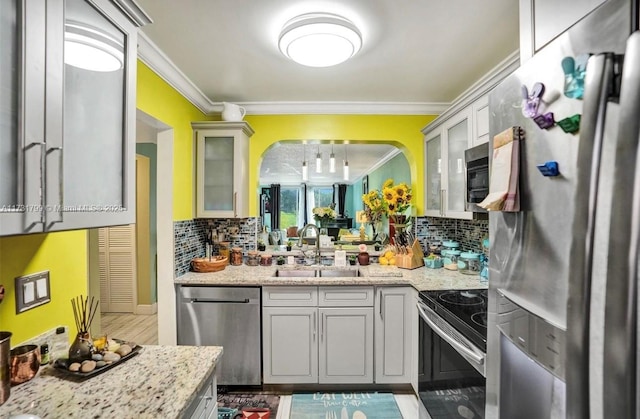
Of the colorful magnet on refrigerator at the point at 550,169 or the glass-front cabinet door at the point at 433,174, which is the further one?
the glass-front cabinet door at the point at 433,174

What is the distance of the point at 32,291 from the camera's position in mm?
1156

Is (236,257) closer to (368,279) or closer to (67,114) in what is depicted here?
(368,279)

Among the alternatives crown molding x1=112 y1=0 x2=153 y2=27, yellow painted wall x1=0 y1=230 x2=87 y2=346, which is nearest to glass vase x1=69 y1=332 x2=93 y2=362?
yellow painted wall x1=0 y1=230 x2=87 y2=346

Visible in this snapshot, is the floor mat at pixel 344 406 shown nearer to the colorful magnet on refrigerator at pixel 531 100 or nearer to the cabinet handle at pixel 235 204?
the cabinet handle at pixel 235 204

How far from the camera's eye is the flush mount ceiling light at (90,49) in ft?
2.89

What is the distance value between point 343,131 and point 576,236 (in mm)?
2739

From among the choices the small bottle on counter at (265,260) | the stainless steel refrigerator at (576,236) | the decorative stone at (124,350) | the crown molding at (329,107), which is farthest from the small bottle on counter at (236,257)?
the stainless steel refrigerator at (576,236)

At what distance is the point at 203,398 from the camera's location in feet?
3.81

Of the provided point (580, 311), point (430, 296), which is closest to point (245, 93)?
point (430, 296)

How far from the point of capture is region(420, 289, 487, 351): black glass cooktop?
1.32 meters

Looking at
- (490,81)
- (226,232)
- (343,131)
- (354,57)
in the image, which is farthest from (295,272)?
(490,81)

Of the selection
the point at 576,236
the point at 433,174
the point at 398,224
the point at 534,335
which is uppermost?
the point at 433,174

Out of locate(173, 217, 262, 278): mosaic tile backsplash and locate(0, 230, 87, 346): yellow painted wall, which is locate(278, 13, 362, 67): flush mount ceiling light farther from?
locate(173, 217, 262, 278): mosaic tile backsplash

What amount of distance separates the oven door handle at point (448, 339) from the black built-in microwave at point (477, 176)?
675mm
